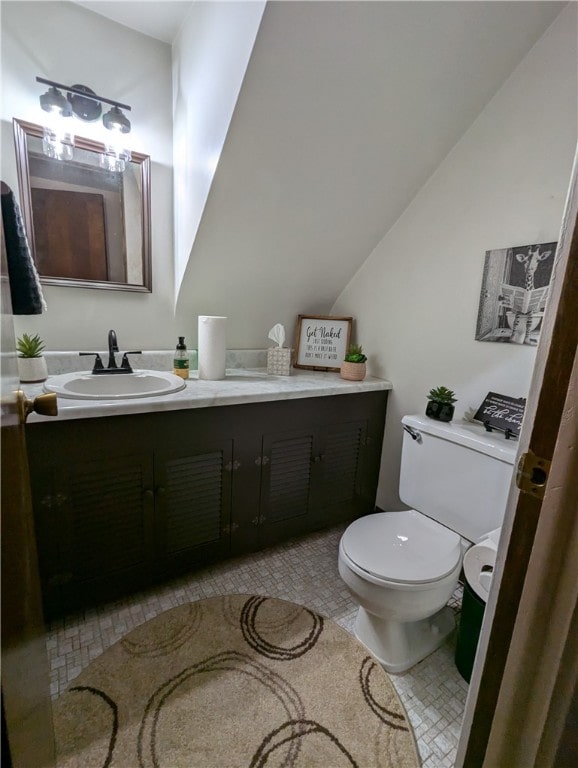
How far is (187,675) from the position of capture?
1157mm

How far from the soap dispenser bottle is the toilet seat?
100cm

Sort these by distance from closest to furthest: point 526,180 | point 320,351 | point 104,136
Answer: point 526,180, point 104,136, point 320,351

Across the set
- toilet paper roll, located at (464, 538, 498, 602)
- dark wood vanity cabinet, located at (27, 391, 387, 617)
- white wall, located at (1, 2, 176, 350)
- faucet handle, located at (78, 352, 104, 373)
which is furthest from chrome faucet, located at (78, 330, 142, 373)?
toilet paper roll, located at (464, 538, 498, 602)

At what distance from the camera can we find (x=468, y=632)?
120 centimetres

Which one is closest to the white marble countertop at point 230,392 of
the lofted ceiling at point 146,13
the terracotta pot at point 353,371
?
the terracotta pot at point 353,371

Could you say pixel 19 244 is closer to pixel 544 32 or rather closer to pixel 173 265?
pixel 173 265

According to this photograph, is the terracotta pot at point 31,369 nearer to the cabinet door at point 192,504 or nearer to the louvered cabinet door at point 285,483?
the cabinet door at point 192,504

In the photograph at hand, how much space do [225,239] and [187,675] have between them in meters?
1.67

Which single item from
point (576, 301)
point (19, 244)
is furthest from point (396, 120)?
point (19, 244)

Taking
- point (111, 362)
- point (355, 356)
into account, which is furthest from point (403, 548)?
point (111, 362)

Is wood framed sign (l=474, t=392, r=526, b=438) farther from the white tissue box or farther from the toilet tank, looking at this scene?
the white tissue box

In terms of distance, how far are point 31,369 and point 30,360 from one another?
35 mm

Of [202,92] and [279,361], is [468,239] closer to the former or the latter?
[279,361]

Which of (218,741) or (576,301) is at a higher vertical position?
(576,301)
